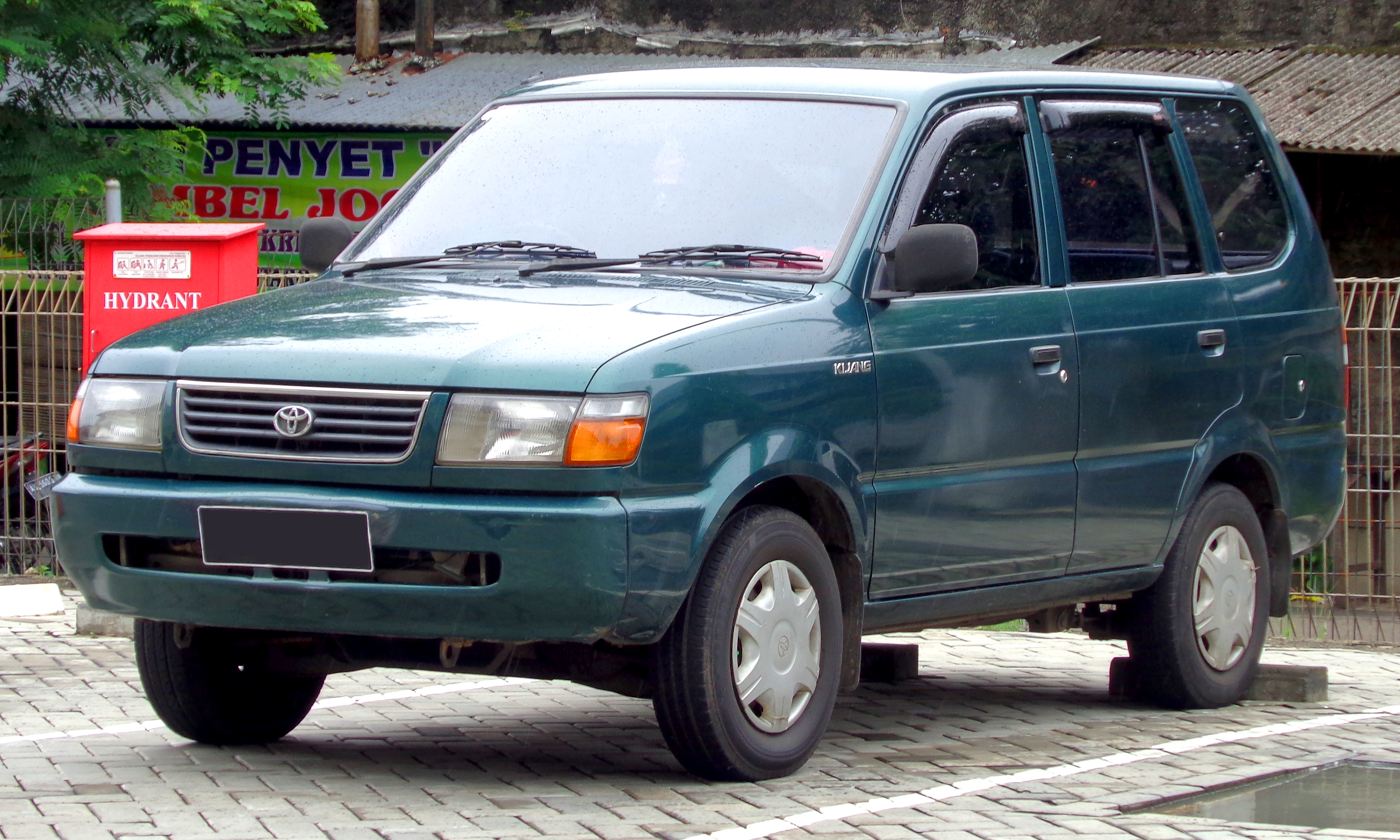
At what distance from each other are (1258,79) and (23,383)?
11.2m

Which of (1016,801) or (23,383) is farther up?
(23,383)

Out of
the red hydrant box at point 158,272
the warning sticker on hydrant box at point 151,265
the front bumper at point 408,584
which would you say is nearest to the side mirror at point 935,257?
the front bumper at point 408,584

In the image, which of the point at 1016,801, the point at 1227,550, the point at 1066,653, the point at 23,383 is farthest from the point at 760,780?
the point at 23,383

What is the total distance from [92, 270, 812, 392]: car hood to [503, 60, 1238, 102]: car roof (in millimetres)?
859

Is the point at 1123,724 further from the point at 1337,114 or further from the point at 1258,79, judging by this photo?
the point at 1258,79

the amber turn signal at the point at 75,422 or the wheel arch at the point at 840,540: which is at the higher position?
the amber turn signal at the point at 75,422

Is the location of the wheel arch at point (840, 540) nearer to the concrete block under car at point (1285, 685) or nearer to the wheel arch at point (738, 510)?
the wheel arch at point (738, 510)

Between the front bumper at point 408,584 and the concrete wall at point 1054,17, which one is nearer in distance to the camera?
the front bumper at point 408,584

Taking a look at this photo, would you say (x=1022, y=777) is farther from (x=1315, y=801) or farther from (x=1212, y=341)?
(x=1212, y=341)

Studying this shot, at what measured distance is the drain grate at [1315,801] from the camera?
5.30m

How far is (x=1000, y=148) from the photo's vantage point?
21.2 feet

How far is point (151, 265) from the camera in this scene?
923cm

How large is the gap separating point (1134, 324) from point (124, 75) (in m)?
13.8

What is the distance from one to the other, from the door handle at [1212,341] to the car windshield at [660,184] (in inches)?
60.1
